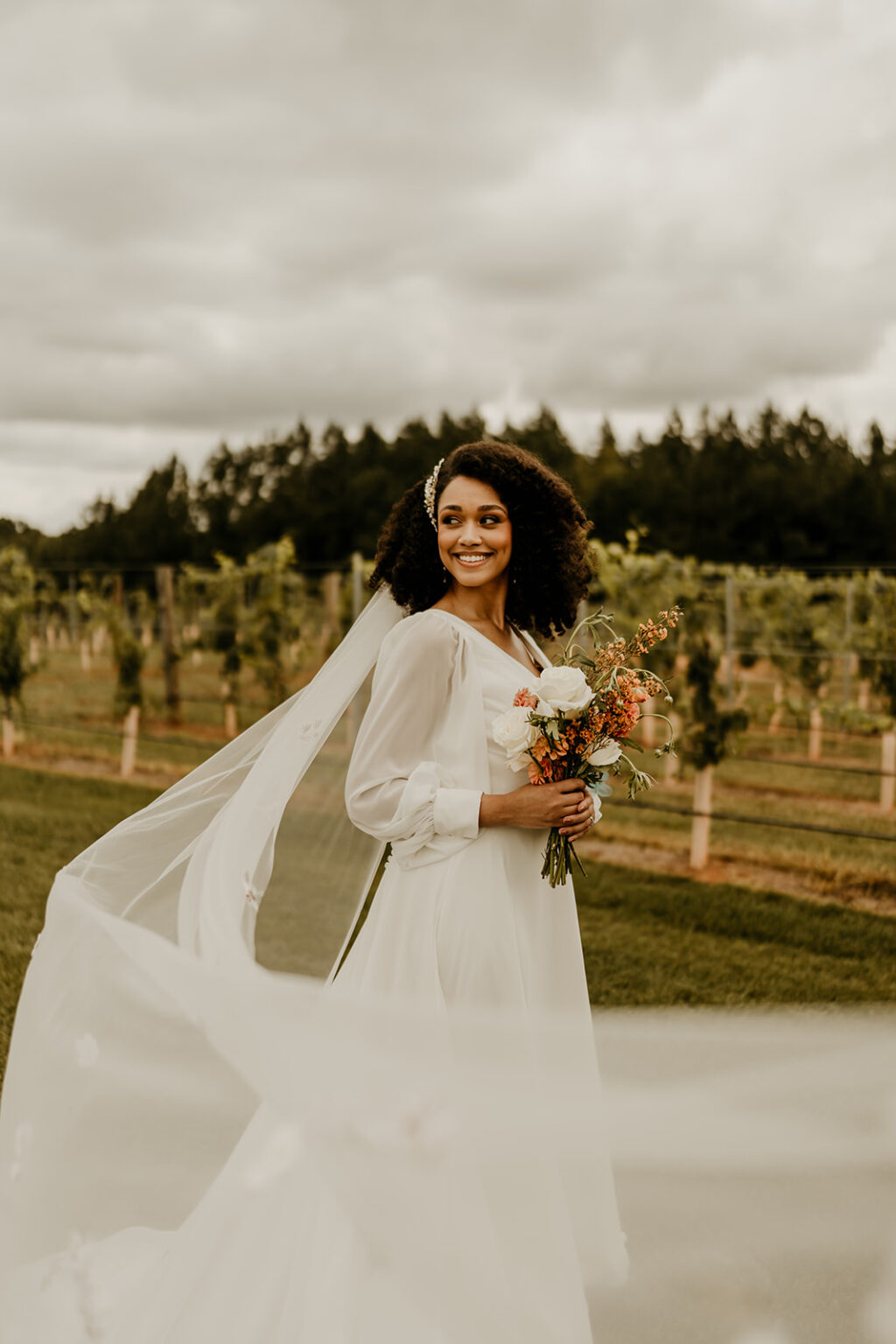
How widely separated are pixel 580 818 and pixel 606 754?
0.14 metres

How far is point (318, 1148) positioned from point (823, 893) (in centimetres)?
543

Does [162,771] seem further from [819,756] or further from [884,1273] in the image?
[884,1273]

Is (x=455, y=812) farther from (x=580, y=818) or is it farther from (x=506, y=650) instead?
(x=506, y=650)

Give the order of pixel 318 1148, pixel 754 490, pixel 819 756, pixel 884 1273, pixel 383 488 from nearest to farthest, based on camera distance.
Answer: pixel 318 1148 → pixel 884 1273 → pixel 819 756 → pixel 754 490 → pixel 383 488

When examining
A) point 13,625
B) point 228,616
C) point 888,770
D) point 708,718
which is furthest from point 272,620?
point 888,770

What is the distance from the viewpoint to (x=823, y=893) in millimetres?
6734

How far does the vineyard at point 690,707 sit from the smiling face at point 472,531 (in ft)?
16.0

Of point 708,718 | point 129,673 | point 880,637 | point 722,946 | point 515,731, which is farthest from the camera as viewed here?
point 129,673

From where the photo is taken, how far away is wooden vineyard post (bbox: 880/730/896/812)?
963 cm

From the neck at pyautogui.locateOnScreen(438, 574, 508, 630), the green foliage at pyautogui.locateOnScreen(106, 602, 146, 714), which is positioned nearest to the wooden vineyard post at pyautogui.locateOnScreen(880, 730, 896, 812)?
the green foliage at pyautogui.locateOnScreen(106, 602, 146, 714)

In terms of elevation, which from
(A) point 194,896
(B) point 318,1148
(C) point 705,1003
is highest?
(A) point 194,896

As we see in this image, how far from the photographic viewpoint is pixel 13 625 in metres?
13.3

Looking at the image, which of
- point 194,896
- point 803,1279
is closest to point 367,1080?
point 194,896

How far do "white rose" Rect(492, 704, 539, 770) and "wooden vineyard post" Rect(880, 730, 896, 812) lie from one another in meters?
8.13
